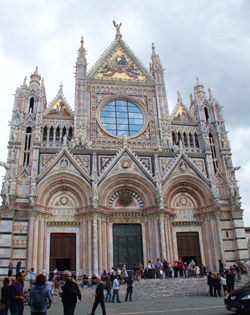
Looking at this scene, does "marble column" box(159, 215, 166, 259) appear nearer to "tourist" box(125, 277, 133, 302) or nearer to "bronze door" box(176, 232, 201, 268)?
"bronze door" box(176, 232, 201, 268)

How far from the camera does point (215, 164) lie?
24422 mm

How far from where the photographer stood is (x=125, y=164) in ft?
73.3

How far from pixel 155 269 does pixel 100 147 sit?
9.67 metres

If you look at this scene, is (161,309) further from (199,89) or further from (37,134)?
(199,89)

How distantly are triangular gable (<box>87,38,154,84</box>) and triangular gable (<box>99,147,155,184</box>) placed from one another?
7.67m

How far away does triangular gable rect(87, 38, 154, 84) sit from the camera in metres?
26.9

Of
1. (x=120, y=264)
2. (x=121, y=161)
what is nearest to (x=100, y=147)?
(x=121, y=161)

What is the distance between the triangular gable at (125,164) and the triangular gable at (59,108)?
5378 millimetres

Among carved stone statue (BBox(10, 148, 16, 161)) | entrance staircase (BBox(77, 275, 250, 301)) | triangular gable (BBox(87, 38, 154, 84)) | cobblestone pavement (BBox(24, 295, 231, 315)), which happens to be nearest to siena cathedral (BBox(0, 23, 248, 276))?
carved stone statue (BBox(10, 148, 16, 161))

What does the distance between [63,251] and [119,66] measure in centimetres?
1658

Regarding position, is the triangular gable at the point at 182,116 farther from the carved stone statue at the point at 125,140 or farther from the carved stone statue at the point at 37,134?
the carved stone statue at the point at 37,134

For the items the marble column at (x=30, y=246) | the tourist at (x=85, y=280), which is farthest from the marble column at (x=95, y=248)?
the marble column at (x=30, y=246)

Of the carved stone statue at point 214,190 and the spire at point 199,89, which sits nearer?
the carved stone statue at point 214,190

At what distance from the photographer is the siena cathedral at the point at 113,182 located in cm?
2027
